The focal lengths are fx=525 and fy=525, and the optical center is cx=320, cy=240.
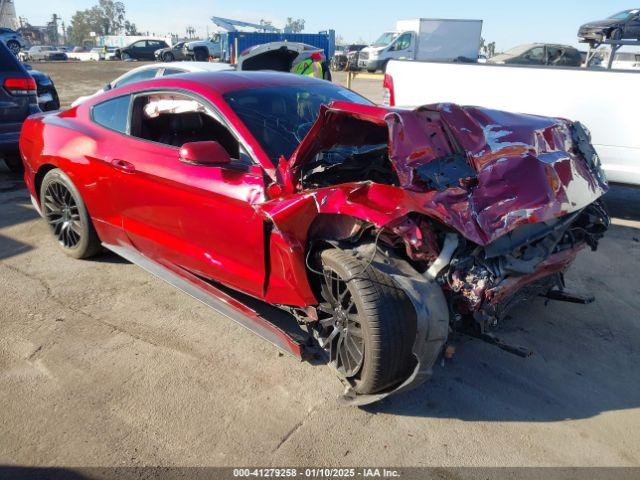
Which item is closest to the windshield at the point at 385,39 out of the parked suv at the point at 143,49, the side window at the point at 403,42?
the side window at the point at 403,42

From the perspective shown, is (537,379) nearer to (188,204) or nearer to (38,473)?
(188,204)

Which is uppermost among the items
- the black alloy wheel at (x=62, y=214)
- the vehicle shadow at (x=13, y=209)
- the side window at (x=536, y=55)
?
the side window at (x=536, y=55)

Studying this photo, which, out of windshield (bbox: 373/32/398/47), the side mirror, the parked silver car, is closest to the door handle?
the side mirror

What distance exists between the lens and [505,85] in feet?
20.2

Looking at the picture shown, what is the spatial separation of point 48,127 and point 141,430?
10.2 feet

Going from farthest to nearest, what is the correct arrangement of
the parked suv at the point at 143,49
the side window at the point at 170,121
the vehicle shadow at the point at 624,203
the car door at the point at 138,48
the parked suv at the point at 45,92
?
the parked suv at the point at 143,49
the car door at the point at 138,48
the parked suv at the point at 45,92
the vehicle shadow at the point at 624,203
the side window at the point at 170,121

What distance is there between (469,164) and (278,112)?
138 cm

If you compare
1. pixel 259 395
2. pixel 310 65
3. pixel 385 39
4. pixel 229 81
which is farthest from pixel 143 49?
pixel 259 395

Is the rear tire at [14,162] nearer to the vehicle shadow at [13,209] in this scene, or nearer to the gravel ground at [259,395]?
the vehicle shadow at [13,209]

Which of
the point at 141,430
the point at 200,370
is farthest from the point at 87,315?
the point at 141,430

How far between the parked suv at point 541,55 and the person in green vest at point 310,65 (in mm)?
4853

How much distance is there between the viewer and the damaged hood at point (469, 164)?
249 cm

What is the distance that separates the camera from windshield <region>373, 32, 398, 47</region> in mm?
27222

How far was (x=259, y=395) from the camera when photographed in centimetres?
290
